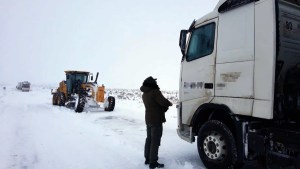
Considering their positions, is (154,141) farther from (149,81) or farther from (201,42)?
(201,42)

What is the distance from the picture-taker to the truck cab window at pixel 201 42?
6164 millimetres

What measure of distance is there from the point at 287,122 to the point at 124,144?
15.0ft

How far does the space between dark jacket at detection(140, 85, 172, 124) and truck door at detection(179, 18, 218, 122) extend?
2.25ft

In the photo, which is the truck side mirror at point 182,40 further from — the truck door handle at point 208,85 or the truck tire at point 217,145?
the truck tire at point 217,145

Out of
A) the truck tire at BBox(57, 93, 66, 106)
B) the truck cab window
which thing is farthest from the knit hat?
the truck tire at BBox(57, 93, 66, 106)

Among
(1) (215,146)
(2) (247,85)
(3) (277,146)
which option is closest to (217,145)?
(1) (215,146)

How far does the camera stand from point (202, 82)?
6.21 metres

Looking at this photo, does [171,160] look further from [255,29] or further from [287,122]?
[255,29]

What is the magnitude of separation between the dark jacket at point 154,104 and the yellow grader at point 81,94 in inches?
452

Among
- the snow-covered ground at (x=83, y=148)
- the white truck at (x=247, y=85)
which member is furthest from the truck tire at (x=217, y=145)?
the snow-covered ground at (x=83, y=148)

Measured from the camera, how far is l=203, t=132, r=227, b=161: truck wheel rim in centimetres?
548

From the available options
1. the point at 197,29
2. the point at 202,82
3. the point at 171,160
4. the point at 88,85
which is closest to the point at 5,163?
the point at 171,160

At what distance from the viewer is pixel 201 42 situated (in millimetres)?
6457

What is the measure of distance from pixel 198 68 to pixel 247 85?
1372mm
